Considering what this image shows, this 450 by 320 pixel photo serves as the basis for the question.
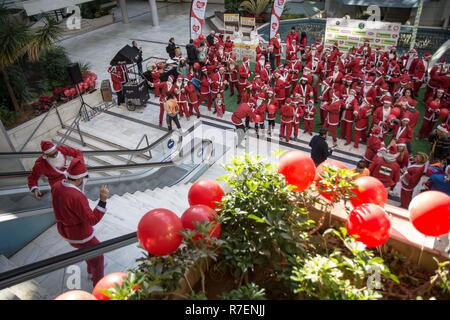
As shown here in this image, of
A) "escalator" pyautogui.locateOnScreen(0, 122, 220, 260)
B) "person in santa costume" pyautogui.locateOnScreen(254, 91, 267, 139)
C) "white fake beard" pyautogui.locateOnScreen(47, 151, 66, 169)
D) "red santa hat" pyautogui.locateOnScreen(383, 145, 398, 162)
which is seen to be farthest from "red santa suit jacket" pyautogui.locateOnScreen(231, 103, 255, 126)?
"white fake beard" pyautogui.locateOnScreen(47, 151, 66, 169)

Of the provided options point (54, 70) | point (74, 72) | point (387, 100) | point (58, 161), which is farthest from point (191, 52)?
point (58, 161)

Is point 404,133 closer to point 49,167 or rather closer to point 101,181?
point 101,181

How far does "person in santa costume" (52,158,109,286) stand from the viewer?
3885mm

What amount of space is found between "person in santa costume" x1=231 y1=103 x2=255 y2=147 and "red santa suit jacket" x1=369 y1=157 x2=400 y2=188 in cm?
368

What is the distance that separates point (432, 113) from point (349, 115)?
2.13 m

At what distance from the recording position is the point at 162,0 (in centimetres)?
2688

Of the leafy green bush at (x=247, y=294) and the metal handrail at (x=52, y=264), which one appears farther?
the metal handrail at (x=52, y=264)

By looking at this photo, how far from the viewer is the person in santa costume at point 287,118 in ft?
29.3

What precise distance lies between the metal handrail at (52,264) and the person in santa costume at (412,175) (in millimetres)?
5203

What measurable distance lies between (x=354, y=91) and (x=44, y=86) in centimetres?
971

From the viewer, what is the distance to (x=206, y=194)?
3.06m

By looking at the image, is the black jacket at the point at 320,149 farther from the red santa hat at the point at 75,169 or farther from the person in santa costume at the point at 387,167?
the red santa hat at the point at 75,169

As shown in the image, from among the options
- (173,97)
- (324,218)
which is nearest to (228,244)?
(324,218)

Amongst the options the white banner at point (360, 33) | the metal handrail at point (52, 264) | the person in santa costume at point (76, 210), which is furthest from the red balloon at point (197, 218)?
the white banner at point (360, 33)
